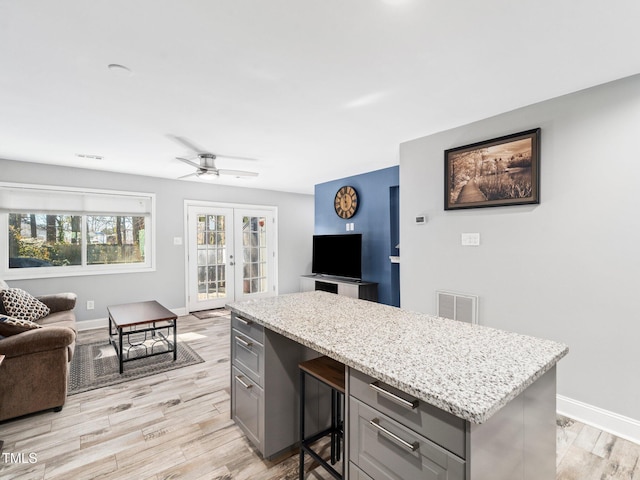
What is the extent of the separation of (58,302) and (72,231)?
1.34 meters

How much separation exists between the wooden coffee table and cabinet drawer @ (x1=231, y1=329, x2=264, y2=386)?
1393 mm

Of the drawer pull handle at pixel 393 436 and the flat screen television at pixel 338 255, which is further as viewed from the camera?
the flat screen television at pixel 338 255

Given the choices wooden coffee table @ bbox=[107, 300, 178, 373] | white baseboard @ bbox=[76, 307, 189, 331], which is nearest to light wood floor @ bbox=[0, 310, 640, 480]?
wooden coffee table @ bbox=[107, 300, 178, 373]

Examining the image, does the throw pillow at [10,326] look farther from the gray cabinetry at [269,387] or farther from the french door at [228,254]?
the french door at [228,254]

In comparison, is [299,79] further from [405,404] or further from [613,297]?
[613,297]

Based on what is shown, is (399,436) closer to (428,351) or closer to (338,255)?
(428,351)

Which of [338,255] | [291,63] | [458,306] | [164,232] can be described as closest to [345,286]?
[338,255]

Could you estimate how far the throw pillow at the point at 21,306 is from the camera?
10.1 ft

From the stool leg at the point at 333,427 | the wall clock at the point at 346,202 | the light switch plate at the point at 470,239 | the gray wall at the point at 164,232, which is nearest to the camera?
the stool leg at the point at 333,427

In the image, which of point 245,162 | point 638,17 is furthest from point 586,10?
point 245,162

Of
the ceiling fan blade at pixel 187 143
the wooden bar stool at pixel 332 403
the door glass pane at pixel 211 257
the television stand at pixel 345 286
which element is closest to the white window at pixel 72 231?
the door glass pane at pixel 211 257

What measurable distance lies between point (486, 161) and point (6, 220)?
18.8 ft

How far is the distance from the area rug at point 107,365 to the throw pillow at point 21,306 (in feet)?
1.99

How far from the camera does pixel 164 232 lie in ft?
17.7
